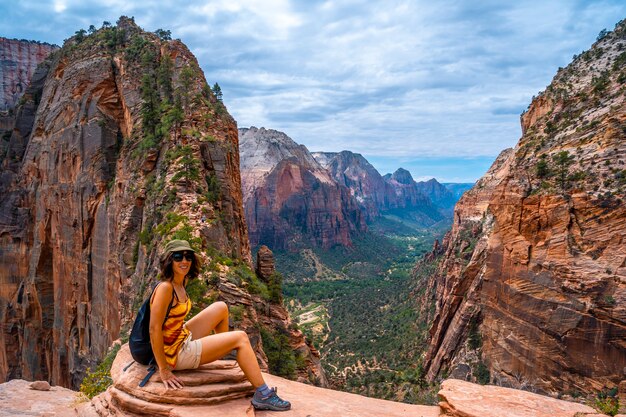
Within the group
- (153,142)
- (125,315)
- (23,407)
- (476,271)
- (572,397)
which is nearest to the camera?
(23,407)

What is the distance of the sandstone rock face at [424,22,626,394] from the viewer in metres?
26.5

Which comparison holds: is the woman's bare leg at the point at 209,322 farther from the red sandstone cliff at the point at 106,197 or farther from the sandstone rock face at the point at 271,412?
the red sandstone cliff at the point at 106,197

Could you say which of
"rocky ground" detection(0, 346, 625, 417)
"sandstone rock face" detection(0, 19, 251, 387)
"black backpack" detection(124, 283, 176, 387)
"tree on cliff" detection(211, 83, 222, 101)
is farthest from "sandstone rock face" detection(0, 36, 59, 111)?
"black backpack" detection(124, 283, 176, 387)

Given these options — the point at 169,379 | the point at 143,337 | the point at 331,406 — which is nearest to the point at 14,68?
the point at 143,337

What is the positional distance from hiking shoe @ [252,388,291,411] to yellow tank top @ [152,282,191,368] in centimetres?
166

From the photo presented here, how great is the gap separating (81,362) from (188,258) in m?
32.7

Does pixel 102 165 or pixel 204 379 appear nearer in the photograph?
pixel 204 379

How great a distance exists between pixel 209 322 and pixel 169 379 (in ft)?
4.18

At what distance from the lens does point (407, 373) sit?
4650 centimetres

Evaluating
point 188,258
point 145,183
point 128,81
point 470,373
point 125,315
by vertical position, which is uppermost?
point 128,81

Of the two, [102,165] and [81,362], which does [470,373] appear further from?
[102,165]

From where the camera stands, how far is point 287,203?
159125 mm

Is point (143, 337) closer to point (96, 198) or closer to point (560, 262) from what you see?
point (96, 198)

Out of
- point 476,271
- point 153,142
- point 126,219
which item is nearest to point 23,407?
point 126,219
